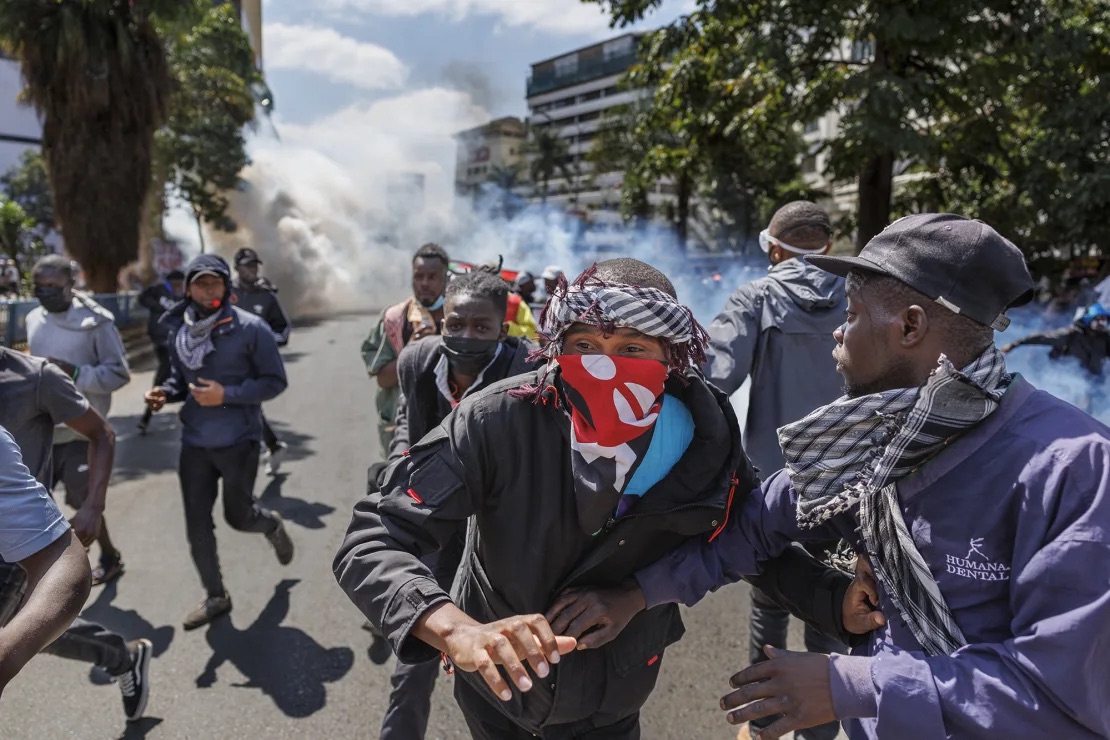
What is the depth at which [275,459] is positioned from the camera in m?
7.40

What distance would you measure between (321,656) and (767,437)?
231cm

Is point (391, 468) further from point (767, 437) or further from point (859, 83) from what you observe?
point (859, 83)

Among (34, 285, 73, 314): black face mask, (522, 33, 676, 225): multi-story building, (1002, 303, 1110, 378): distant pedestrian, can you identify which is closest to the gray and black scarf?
(34, 285, 73, 314): black face mask

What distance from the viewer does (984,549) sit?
4.18 ft

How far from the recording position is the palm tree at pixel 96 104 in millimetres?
14805

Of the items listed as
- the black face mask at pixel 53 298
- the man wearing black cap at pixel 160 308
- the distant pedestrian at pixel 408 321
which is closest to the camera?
the distant pedestrian at pixel 408 321

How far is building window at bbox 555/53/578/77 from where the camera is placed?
98.9 m

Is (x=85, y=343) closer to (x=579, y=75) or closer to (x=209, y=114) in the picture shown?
(x=209, y=114)

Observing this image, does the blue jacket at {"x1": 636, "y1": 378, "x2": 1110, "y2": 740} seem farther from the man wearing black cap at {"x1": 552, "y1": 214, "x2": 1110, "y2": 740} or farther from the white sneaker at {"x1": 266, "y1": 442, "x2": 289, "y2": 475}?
the white sneaker at {"x1": 266, "y1": 442, "x2": 289, "y2": 475}

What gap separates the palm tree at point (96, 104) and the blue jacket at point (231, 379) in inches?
538

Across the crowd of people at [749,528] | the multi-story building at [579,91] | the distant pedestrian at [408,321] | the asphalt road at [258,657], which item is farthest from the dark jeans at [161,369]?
the multi-story building at [579,91]

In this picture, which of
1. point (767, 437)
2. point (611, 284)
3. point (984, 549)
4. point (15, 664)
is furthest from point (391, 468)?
point (767, 437)

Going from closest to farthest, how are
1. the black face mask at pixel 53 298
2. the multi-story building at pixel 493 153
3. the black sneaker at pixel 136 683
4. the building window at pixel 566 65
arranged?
the black sneaker at pixel 136 683, the black face mask at pixel 53 298, the multi-story building at pixel 493 153, the building window at pixel 566 65

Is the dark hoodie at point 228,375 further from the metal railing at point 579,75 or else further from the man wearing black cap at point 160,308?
the metal railing at point 579,75
